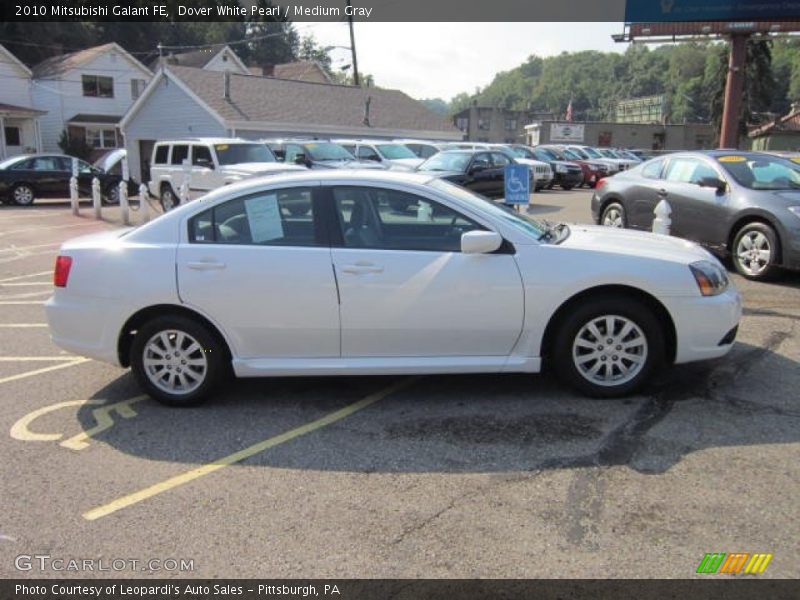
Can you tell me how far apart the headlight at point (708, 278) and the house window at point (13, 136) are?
136 ft

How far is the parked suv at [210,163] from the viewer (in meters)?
15.7

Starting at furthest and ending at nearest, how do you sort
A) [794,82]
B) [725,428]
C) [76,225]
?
[794,82]
[76,225]
[725,428]

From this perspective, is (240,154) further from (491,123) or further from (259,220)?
(491,123)

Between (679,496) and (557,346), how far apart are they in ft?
4.49

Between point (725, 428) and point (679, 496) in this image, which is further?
point (725, 428)

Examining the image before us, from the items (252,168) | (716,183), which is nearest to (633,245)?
(716,183)

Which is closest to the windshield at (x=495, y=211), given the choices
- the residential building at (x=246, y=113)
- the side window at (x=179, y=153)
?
the side window at (x=179, y=153)

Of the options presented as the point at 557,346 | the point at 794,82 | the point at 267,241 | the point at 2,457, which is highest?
the point at 794,82

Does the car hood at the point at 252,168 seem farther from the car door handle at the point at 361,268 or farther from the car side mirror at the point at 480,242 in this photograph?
the car side mirror at the point at 480,242

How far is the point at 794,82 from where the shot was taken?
90500 millimetres

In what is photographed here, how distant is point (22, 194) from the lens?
68.7 ft

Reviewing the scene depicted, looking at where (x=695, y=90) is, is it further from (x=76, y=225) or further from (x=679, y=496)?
(x=679, y=496)

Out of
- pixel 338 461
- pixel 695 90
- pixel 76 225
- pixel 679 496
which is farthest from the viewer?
pixel 695 90

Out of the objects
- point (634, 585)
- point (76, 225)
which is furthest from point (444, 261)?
point (76, 225)
